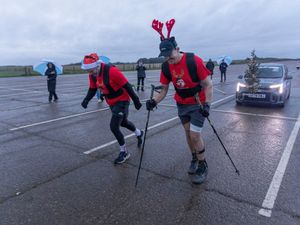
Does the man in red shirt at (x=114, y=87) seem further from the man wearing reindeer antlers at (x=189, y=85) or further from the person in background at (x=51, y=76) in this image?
the person in background at (x=51, y=76)

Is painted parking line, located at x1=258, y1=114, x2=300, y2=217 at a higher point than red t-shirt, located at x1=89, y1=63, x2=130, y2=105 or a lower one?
lower

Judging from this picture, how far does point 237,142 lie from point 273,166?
1.32 meters

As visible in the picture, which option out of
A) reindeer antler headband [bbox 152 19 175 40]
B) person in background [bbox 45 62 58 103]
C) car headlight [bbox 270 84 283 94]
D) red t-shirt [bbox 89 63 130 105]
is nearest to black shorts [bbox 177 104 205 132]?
reindeer antler headband [bbox 152 19 175 40]

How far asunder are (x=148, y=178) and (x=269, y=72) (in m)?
9.04

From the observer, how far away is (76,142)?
5.74m

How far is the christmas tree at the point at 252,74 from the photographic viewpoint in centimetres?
978

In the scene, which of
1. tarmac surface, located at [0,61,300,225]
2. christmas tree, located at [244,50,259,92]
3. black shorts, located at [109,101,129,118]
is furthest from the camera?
christmas tree, located at [244,50,259,92]

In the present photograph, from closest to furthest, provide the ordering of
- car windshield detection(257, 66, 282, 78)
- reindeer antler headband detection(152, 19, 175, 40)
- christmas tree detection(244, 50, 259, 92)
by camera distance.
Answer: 1. reindeer antler headband detection(152, 19, 175, 40)
2. christmas tree detection(244, 50, 259, 92)
3. car windshield detection(257, 66, 282, 78)

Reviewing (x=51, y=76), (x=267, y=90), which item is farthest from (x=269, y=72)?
(x=51, y=76)

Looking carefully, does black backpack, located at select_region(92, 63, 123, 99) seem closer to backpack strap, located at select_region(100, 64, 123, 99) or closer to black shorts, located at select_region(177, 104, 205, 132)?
backpack strap, located at select_region(100, 64, 123, 99)

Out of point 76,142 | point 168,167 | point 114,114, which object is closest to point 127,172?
point 168,167

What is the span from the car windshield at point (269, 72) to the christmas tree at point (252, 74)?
0.46m

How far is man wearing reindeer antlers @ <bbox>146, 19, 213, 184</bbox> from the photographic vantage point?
11.2 ft

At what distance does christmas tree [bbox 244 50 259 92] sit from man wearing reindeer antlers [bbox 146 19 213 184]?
22.7ft
